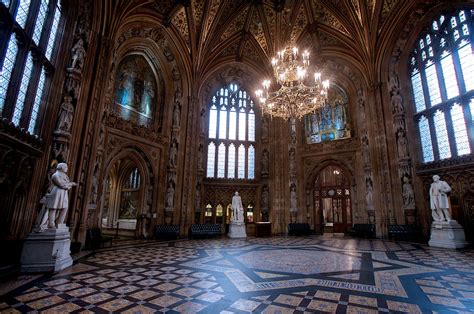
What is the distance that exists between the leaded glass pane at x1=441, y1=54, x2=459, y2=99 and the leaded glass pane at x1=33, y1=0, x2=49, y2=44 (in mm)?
18446

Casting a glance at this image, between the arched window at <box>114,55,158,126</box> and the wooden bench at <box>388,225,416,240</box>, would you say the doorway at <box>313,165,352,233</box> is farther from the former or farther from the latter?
the arched window at <box>114,55,158,126</box>

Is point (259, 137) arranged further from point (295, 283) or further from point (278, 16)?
point (295, 283)

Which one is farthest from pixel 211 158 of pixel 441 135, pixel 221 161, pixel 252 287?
pixel 252 287

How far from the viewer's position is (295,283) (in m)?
4.88

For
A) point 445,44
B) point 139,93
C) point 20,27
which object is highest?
point 445,44

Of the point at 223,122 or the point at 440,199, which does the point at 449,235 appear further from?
the point at 223,122

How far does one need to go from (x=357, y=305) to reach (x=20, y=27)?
1036cm

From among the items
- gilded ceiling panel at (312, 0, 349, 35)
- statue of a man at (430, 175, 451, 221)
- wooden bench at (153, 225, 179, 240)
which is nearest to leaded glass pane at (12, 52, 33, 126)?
wooden bench at (153, 225, 179, 240)

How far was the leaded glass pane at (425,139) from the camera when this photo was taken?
13.2m

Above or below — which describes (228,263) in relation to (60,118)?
below

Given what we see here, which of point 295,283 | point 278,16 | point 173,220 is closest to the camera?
point 295,283

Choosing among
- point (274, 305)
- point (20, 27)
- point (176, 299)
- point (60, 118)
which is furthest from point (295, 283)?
point (20, 27)

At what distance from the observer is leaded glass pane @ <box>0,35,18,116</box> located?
625cm

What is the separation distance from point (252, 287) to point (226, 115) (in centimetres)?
1669
